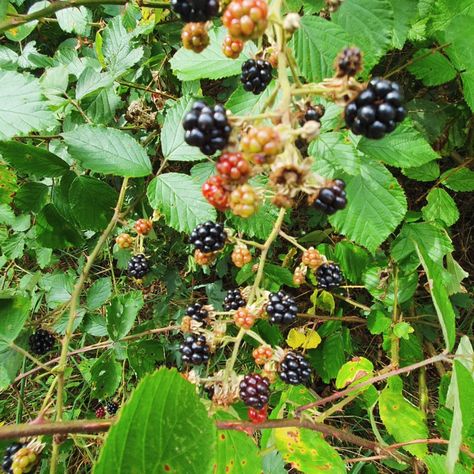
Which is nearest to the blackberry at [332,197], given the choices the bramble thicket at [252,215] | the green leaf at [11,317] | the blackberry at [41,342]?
the bramble thicket at [252,215]

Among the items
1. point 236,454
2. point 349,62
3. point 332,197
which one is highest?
point 349,62

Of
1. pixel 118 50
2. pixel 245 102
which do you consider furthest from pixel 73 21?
pixel 245 102

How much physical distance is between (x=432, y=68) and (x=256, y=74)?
37.4 inches

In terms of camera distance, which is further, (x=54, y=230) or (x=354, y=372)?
(x=54, y=230)

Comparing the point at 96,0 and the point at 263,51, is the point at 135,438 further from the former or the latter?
the point at 96,0

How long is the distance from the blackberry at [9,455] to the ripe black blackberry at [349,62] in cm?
142

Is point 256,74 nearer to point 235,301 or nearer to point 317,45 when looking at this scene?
point 317,45

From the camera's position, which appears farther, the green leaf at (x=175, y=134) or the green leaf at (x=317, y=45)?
the green leaf at (x=175, y=134)

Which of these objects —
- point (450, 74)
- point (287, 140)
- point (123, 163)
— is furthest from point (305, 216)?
point (287, 140)

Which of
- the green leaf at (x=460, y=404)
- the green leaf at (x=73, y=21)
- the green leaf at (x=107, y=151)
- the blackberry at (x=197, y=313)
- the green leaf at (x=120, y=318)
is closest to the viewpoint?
the green leaf at (x=460, y=404)

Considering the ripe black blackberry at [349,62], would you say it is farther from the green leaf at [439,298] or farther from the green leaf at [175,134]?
the green leaf at [175,134]

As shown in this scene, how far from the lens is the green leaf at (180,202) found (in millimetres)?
1627

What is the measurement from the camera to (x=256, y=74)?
4.35 feet

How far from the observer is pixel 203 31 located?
1.09 m
